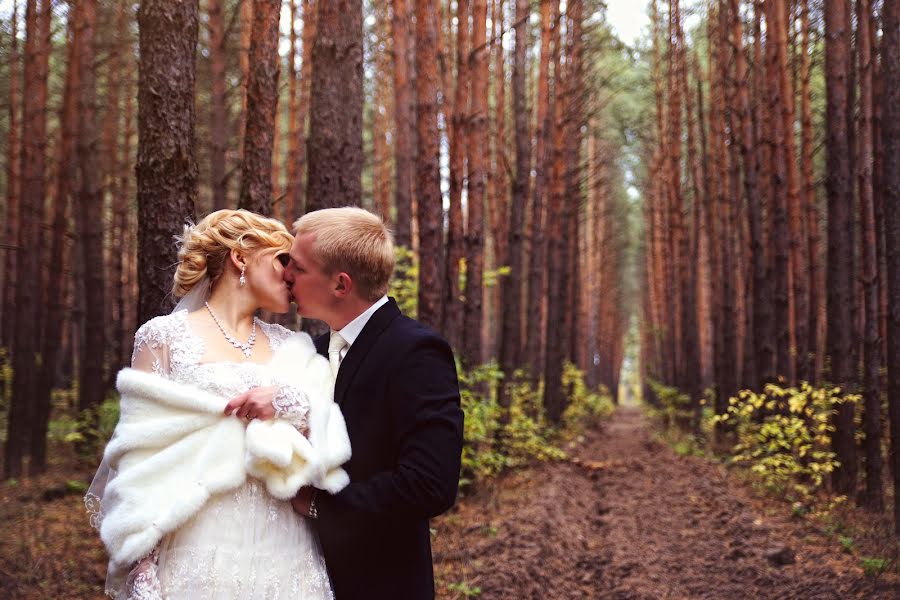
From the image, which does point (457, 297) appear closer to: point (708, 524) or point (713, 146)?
point (708, 524)

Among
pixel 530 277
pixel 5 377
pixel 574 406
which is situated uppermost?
pixel 530 277

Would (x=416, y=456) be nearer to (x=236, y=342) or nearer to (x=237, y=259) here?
(x=236, y=342)

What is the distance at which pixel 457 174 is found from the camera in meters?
10.4

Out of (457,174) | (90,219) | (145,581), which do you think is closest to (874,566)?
(145,581)

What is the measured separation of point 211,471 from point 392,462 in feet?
1.78

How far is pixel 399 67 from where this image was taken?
545 inches

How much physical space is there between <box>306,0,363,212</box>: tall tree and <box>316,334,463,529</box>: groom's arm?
398cm

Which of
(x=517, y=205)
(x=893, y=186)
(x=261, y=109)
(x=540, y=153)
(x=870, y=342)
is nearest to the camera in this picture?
(x=261, y=109)

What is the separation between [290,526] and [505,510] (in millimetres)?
7157

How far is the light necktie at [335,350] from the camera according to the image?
2.70 m

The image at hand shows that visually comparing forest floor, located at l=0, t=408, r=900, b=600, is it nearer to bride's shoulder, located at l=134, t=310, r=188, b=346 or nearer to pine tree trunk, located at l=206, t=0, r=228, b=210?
bride's shoulder, located at l=134, t=310, r=188, b=346

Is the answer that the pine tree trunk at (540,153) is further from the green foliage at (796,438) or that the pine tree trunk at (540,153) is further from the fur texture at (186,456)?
the fur texture at (186,456)

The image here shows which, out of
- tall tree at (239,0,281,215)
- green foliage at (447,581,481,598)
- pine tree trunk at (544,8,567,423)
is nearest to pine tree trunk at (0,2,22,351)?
tall tree at (239,0,281,215)

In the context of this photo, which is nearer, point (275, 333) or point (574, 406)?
point (275, 333)
